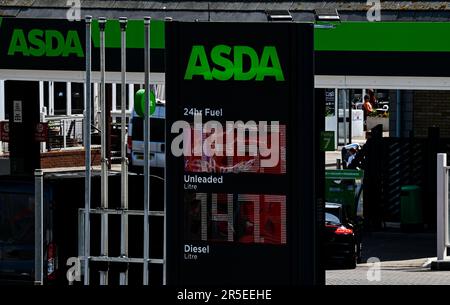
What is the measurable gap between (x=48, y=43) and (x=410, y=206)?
1440 centimetres

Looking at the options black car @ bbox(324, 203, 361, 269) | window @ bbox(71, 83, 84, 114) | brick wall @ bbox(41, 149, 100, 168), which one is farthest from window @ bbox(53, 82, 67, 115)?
black car @ bbox(324, 203, 361, 269)

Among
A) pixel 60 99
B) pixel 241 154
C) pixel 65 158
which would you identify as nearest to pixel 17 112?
pixel 241 154

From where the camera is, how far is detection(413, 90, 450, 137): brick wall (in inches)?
1244

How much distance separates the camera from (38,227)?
14.1 metres

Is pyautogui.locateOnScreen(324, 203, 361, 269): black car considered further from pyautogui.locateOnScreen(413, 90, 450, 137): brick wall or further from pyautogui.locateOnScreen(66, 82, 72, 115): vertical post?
pyautogui.locateOnScreen(66, 82, 72, 115): vertical post

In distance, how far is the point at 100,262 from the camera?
13359 mm

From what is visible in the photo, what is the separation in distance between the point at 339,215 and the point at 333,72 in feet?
26.9

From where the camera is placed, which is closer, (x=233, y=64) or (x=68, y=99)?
(x=233, y=64)

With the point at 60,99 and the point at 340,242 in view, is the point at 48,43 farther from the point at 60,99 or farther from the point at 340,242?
the point at 60,99

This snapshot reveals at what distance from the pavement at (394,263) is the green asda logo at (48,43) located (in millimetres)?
7685

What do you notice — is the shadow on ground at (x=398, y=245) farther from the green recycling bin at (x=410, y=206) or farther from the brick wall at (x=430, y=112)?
the brick wall at (x=430, y=112)

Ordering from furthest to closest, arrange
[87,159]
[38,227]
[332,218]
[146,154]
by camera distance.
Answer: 1. [332,218]
2. [38,227]
3. [87,159]
4. [146,154]

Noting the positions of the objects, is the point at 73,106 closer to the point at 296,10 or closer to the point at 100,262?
the point at 296,10

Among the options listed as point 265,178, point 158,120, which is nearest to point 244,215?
point 265,178
